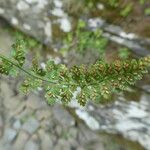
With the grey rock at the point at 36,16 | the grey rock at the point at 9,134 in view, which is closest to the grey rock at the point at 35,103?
the grey rock at the point at 9,134

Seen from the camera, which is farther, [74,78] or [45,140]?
[45,140]

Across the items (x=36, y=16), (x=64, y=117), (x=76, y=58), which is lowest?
(x=64, y=117)

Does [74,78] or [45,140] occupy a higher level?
[45,140]

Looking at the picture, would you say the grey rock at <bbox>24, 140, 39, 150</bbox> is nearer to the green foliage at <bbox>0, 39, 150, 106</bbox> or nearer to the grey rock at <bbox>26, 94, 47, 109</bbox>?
the grey rock at <bbox>26, 94, 47, 109</bbox>

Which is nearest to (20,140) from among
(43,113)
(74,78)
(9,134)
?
(9,134)

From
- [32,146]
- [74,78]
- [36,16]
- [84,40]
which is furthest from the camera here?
[32,146]

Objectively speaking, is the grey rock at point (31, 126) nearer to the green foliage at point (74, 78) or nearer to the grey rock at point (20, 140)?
the grey rock at point (20, 140)

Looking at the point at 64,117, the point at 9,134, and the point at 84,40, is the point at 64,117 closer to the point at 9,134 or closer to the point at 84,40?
the point at 9,134

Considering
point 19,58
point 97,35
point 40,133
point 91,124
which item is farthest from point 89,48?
point 19,58
